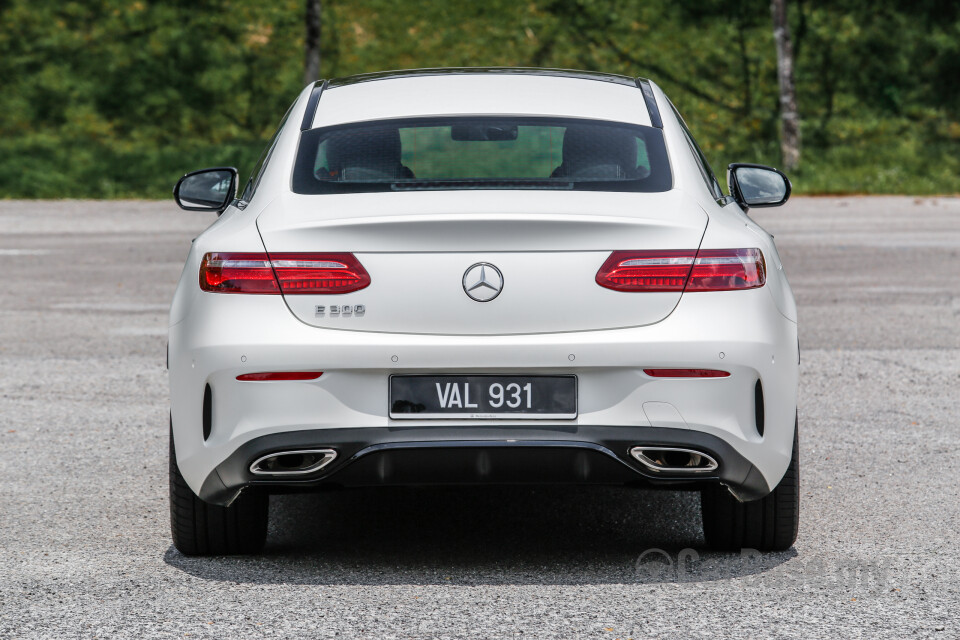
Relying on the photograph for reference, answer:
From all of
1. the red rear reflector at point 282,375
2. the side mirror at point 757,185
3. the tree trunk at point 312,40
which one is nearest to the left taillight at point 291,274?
the red rear reflector at point 282,375

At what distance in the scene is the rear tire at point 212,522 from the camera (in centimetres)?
457

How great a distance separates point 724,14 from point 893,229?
43.6ft

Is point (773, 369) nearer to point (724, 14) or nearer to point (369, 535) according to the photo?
point (369, 535)

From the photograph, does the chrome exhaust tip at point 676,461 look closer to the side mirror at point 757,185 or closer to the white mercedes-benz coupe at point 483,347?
the white mercedes-benz coupe at point 483,347

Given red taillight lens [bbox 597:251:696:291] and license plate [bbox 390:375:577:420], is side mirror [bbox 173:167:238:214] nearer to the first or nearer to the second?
license plate [bbox 390:375:577:420]

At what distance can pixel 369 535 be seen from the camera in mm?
5051

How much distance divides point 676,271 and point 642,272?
102 millimetres

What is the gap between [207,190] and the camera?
5531 mm

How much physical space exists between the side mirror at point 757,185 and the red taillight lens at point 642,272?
1.31 meters

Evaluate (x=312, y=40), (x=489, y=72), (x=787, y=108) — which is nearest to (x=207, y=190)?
(x=489, y=72)

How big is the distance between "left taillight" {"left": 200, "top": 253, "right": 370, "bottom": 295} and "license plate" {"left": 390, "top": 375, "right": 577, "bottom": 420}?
1.06 feet

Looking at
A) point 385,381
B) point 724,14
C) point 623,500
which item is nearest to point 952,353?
point 623,500

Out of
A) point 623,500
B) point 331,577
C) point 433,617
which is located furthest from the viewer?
point 623,500

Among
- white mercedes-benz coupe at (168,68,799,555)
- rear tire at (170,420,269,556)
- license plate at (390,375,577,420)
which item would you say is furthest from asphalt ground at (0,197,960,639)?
license plate at (390,375,577,420)
